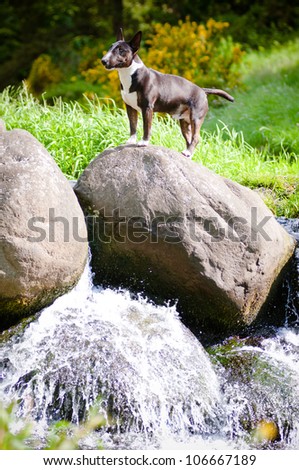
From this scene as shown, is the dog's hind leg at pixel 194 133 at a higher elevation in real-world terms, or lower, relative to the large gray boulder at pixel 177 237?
higher

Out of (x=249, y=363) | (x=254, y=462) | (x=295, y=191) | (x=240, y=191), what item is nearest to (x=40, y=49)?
(x=295, y=191)

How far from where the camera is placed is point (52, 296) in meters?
4.18

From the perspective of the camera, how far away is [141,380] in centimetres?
385

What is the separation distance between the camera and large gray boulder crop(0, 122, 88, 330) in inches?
155

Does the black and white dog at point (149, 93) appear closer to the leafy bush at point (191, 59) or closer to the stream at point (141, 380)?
the stream at point (141, 380)

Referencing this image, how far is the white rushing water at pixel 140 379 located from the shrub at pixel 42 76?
787 centimetres

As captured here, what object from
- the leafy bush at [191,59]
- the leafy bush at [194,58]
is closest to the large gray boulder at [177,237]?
the leafy bush at [191,59]

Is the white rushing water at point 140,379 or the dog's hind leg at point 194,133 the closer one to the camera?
the white rushing water at point 140,379

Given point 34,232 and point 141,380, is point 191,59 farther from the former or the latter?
point 141,380

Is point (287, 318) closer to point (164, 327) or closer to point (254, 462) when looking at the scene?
point (164, 327)

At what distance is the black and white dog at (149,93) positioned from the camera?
4277 mm

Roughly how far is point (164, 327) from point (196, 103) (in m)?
1.57

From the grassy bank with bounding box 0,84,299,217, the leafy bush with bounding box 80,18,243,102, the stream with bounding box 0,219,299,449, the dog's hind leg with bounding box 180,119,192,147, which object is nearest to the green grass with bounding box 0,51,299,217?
the grassy bank with bounding box 0,84,299,217

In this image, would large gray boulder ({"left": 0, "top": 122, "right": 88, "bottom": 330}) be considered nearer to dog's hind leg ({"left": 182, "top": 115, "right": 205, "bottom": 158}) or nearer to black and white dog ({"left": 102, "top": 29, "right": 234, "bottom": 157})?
black and white dog ({"left": 102, "top": 29, "right": 234, "bottom": 157})
